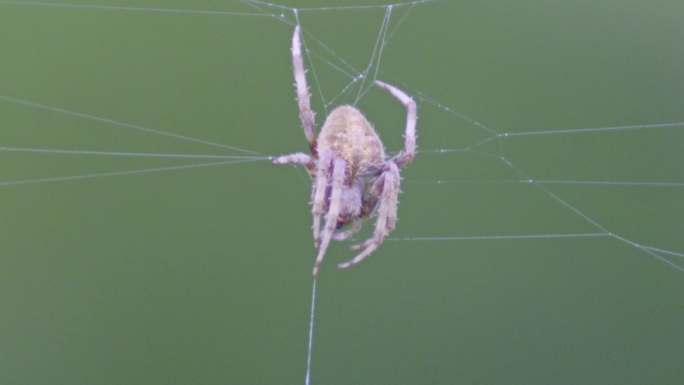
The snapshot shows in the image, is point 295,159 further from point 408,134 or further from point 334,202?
point 408,134

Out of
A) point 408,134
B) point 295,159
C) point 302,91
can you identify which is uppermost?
point 302,91

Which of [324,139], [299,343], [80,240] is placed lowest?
[299,343]

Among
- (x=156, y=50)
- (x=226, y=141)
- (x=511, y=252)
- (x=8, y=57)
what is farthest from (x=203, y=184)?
(x=511, y=252)

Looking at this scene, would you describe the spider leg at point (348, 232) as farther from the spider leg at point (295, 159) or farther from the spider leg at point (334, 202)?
the spider leg at point (295, 159)

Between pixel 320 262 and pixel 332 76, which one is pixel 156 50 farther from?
pixel 320 262

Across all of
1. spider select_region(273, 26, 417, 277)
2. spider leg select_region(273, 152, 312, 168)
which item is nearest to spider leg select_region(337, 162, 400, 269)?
spider select_region(273, 26, 417, 277)

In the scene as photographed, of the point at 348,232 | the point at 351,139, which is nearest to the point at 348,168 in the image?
the point at 351,139
